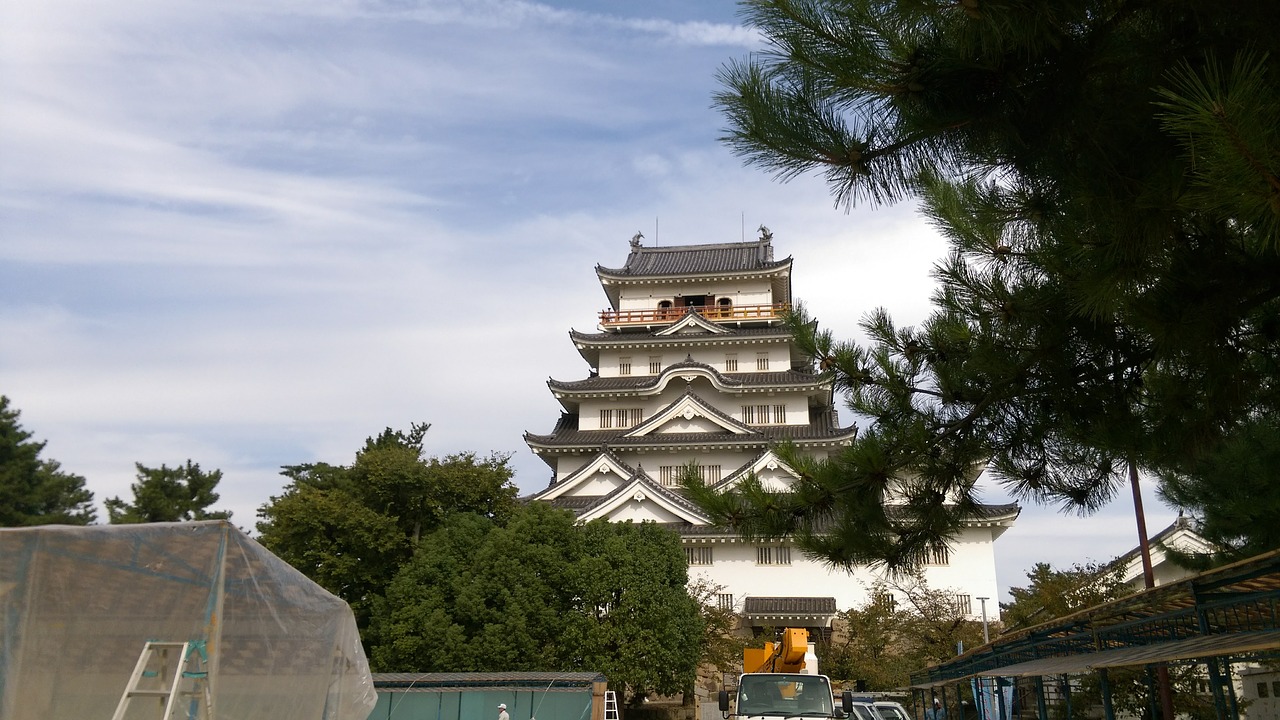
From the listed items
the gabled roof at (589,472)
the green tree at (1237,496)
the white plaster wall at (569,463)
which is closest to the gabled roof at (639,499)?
the gabled roof at (589,472)

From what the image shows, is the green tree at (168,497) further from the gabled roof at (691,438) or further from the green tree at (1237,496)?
the green tree at (1237,496)

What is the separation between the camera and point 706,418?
1355 inches

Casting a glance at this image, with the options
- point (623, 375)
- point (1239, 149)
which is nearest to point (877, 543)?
point (1239, 149)

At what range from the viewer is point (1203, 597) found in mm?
7895

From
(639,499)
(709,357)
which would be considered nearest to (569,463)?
(639,499)

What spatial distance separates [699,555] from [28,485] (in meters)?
24.6

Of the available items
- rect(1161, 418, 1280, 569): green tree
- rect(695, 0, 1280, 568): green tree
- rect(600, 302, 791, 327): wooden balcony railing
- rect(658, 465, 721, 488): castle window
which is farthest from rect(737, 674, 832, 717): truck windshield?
rect(600, 302, 791, 327): wooden balcony railing

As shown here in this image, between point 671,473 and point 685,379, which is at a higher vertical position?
point 685,379

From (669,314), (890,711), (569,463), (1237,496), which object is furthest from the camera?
(669,314)

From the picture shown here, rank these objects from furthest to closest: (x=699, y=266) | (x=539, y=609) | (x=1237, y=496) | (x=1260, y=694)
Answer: (x=699, y=266), (x=539, y=609), (x=1260, y=694), (x=1237, y=496)

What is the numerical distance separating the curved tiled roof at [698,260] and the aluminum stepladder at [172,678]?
3129cm

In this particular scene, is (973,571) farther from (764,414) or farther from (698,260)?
(698,260)

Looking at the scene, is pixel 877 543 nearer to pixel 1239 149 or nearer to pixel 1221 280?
pixel 1221 280

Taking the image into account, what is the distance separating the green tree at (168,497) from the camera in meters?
36.4
